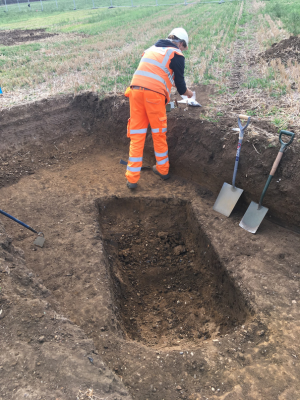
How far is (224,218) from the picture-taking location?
14.8 feet

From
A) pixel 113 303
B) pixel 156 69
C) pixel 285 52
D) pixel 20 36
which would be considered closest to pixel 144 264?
pixel 113 303

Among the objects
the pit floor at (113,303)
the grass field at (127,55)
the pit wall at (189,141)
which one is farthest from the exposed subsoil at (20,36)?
the pit floor at (113,303)

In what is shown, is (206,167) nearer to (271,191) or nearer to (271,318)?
(271,191)

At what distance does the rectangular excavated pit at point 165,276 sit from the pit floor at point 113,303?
221mm

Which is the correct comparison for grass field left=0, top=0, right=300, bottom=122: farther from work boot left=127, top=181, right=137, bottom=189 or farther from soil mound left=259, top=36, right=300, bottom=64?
work boot left=127, top=181, right=137, bottom=189

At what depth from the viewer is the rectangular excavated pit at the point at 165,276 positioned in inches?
138

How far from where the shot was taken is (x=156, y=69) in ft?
14.5

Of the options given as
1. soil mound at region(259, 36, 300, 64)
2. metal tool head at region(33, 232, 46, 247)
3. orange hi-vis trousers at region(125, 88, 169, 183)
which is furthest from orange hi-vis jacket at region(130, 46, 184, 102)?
soil mound at region(259, 36, 300, 64)

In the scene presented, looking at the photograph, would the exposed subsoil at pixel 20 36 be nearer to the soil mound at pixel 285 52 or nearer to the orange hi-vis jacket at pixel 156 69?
the soil mound at pixel 285 52

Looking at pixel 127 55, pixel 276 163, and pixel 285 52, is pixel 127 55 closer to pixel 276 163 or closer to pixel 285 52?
pixel 285 52

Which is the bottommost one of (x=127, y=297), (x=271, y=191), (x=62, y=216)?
(x=127, y=297)

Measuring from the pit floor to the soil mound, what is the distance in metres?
5.09

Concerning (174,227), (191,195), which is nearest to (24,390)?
(174,227)

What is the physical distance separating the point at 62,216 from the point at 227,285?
273 cm
